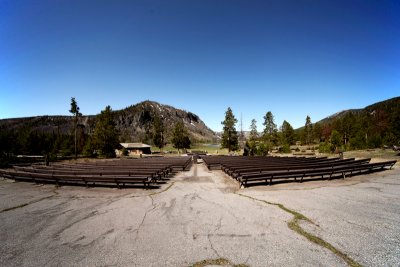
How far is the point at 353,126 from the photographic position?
7050cm

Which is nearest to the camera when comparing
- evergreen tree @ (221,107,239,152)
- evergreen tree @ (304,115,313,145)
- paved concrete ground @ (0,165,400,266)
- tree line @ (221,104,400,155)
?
paved concrete ground @ (0,165,400,266)

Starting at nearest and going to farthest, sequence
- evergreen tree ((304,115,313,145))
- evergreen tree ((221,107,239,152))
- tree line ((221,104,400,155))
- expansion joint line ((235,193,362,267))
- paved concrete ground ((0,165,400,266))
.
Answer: expansion joint line ((235,193,362,267)) → paved concrete ground ((0,165,400,266)) → tree line ((221,104,400,155)) → evergreen tree ((221,107,239,152)) → evergreen tree ((304,115,313,145))

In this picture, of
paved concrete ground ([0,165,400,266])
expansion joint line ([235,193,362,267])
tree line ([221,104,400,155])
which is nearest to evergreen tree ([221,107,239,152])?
tree line ([221,104,400,155])

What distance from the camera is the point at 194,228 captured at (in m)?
7.07

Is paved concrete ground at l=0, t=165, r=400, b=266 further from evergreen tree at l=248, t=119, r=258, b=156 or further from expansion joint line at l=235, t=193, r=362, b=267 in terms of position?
evergreen tree at l=248, t=119, r=258, b=156

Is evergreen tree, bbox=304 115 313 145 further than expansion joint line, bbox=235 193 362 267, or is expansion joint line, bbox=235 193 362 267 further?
evergreen tree, bbox=304 115 313 145

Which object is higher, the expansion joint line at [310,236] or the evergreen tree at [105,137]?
the evergreen tree at [105,137]

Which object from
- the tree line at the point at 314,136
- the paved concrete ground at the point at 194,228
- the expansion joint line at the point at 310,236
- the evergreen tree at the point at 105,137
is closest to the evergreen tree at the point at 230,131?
the tree line at the point at 314,136

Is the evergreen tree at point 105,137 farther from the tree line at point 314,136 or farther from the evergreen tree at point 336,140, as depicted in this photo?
the evergreen tree at point 336,140

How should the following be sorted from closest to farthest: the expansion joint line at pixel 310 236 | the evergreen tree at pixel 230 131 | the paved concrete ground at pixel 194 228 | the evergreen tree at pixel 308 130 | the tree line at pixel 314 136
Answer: the expansion joint line at pixel 310 236, the paved concrete ground at pixel 194 228, the tree line at pixel 314 136, the evergreen tree at pixel 230 131, the evergreen tree at pixel 308 130

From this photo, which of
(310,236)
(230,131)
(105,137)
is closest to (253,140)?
(230,131)

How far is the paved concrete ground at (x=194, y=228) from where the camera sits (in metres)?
5.19

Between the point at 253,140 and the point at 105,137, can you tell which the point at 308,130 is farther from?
the point at 105,137

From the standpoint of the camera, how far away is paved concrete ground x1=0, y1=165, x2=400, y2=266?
5.19m
